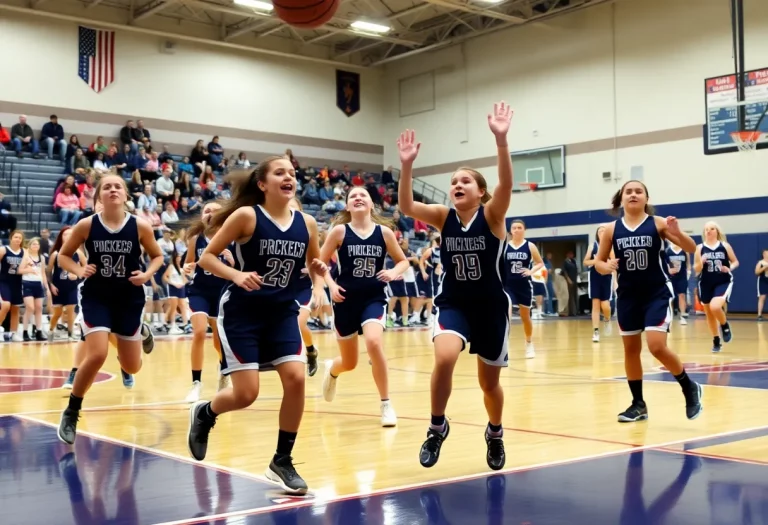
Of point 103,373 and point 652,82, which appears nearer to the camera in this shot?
point 103,373

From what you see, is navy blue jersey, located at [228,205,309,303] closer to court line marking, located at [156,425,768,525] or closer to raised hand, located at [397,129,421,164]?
raised hand, located at [397,129,421,164]

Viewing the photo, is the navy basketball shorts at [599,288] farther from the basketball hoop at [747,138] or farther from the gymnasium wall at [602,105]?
the gymnasium wall at [602,105]

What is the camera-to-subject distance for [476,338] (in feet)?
16.0

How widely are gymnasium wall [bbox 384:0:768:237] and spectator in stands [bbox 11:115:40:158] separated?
13.2 m

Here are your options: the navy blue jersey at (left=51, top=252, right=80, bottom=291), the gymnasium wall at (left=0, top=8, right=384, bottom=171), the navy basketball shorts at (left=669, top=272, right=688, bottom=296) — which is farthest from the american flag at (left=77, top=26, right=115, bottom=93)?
the navy basketball shorts at (left=669, top=272, right=688, bottom=296)

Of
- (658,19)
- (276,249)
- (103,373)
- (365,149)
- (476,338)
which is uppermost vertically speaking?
(658,19)

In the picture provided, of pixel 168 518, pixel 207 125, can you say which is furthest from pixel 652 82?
pixel 168 518

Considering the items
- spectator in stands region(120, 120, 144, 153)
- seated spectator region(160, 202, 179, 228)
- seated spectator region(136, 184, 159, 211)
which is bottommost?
seated spectator region(160, 202, 179, 228)

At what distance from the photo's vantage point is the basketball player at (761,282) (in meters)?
20.5

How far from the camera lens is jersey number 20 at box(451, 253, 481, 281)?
486cm

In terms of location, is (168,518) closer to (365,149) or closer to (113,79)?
(113,79)

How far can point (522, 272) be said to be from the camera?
12.3 m

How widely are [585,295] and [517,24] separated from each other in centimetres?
858

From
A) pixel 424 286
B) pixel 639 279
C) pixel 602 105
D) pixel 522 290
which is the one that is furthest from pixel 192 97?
pixel 639 279
